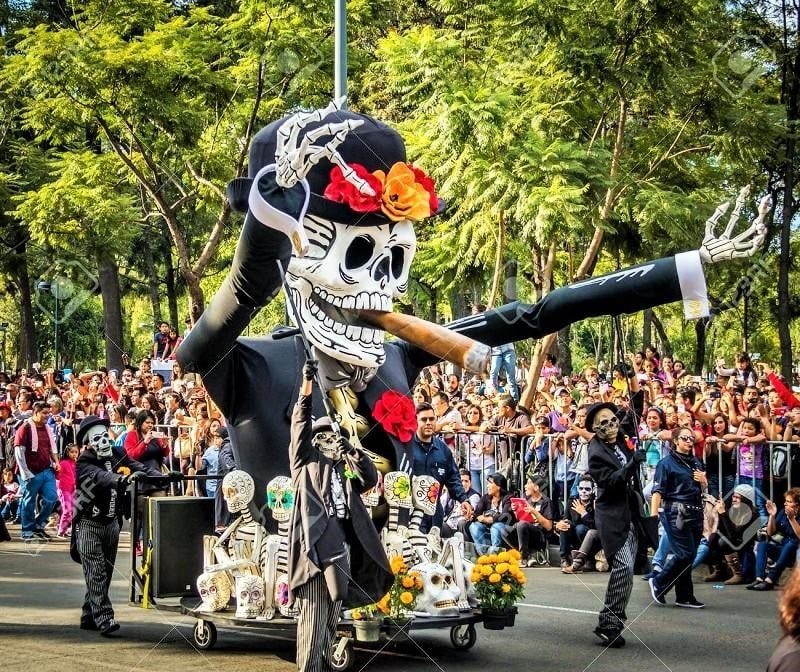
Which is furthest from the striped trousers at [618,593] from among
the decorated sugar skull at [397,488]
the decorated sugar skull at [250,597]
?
the decorated sugar skull at [250,597]

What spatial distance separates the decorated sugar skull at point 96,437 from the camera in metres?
10.5

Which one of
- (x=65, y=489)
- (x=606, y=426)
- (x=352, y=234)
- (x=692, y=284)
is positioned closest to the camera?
(x=692, y=284)

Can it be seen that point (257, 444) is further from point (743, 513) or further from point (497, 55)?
point (497, 55)

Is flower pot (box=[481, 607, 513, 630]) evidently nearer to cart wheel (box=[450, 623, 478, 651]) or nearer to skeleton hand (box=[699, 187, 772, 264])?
cart wheel (box=[450, 623, 478, 651])

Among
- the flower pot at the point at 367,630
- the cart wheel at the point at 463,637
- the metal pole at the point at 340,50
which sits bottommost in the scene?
the cart wheel at the point at 463,637

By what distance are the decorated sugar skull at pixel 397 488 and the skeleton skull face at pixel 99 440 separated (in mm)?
2844

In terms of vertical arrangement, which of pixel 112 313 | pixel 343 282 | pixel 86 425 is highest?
pixel 112 313

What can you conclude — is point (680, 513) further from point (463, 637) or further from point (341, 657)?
point (341, 657)

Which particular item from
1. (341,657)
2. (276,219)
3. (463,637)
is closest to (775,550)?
(463,637)

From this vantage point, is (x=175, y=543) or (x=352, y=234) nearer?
(x=352, y=234)

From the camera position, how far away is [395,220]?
→ 8.58 metres

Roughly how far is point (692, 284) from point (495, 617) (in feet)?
10.1

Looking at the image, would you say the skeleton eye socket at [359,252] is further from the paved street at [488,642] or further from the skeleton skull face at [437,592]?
the paved street at [488,642]

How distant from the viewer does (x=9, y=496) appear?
1872 cm
